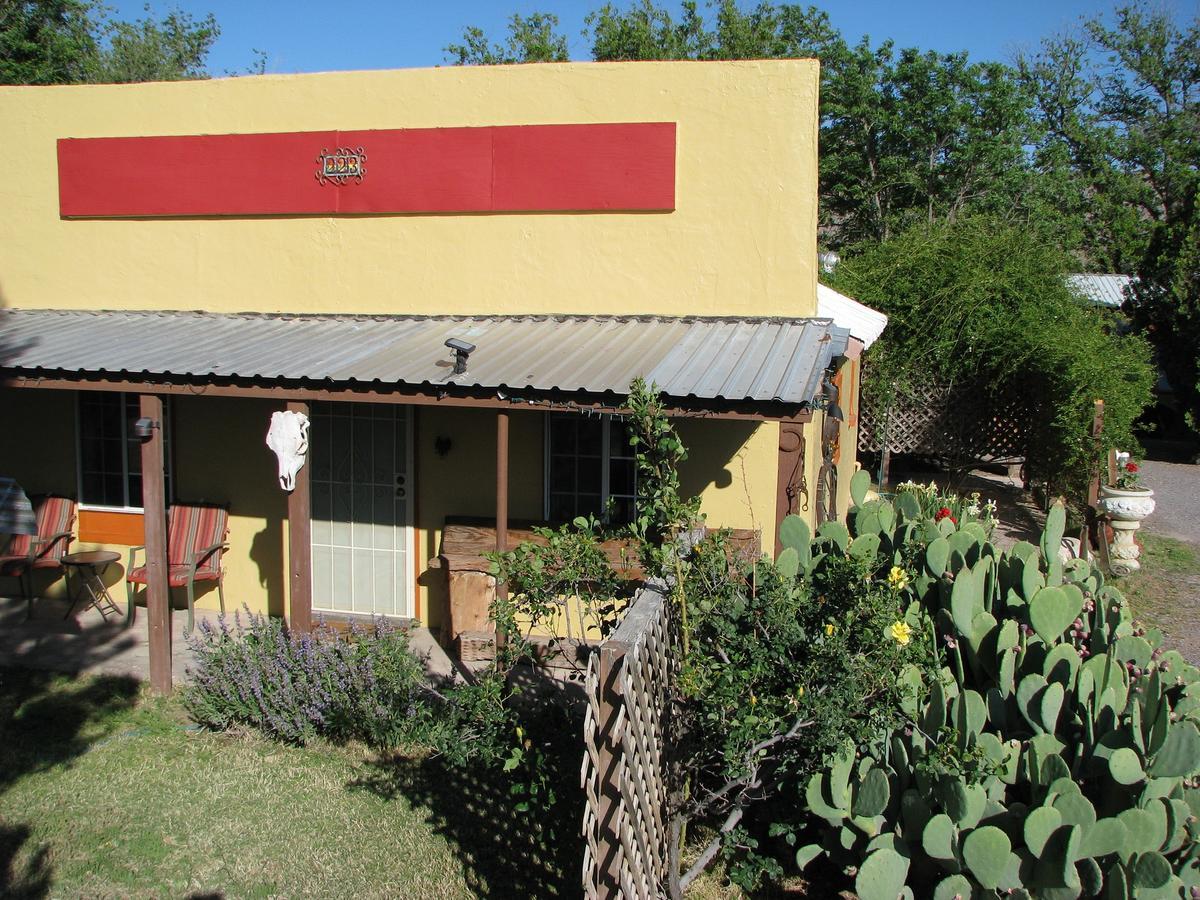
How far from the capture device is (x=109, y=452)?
9.46 m

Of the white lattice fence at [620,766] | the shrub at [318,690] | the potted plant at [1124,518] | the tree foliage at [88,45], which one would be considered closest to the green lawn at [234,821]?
the shrub at [318,690]

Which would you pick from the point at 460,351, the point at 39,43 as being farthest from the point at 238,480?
the point at 39,43

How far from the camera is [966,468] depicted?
1495cm

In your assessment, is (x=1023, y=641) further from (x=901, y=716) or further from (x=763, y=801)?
(x=763, y=801)

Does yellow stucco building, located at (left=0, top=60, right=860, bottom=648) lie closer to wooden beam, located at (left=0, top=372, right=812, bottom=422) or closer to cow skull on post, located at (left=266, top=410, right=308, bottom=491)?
wooden beam, located at (left=0, top=372, right=812, bottom=422)

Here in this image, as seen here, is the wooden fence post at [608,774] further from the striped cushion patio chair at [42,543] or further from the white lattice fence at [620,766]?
the striped cushion patio chair at [42,543]

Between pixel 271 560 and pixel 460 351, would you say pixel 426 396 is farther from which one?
pixel 271 560

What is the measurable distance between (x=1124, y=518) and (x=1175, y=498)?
6.79m

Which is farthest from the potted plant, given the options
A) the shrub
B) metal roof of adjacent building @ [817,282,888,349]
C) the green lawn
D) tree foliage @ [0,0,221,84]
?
tree foliage @ [0,0,221,84]

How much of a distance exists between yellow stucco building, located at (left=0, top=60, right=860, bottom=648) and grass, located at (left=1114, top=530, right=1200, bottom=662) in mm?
3383

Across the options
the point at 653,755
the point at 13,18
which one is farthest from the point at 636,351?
the point at 13,18

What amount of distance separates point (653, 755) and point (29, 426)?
8372mm

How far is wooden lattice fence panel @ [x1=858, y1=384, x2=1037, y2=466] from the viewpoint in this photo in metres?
14.2

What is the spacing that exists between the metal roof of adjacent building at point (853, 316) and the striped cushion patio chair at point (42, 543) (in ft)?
24.7
